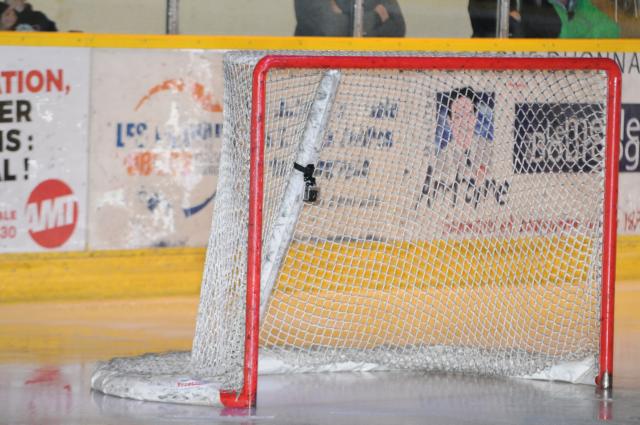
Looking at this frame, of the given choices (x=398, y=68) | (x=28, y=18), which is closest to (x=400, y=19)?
(x=28, y=18)

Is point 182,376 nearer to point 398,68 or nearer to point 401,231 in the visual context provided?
point 398,68

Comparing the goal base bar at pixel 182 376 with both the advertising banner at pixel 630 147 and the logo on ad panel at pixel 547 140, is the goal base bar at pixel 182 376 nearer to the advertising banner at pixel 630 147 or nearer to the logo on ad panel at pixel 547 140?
the logo on ad panel at pixel 547 140

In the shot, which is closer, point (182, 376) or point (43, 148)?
point (182, 376)

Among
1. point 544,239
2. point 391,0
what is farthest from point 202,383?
point 391,0

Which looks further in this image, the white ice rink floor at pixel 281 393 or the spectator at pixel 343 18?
the spectator at pixel 343 18

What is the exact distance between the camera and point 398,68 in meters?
5.41

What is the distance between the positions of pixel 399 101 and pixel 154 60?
143 centimetres

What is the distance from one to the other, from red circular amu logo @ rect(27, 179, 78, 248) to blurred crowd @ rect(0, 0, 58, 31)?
0.84m

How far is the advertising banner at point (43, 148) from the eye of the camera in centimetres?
719

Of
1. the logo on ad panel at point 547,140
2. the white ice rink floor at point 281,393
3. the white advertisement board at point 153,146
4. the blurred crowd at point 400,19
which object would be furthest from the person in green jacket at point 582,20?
the white ice rink floor at point 281,393

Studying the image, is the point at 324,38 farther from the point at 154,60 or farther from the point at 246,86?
the point at 246,86

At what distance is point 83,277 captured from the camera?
744 cm

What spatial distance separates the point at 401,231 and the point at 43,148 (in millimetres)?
2003

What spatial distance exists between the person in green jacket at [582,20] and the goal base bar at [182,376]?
11.0 ft
